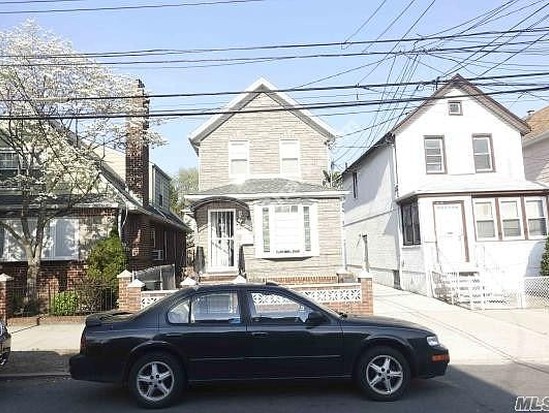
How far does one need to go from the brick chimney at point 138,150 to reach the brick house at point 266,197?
214 cm

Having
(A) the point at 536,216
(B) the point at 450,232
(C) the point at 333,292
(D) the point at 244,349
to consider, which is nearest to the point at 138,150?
(C) the point at 333,292

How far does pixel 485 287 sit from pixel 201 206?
9.80 metres

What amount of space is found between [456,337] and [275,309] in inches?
230

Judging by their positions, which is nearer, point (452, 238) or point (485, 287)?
point (485, 287)

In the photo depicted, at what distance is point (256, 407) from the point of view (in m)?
6.39

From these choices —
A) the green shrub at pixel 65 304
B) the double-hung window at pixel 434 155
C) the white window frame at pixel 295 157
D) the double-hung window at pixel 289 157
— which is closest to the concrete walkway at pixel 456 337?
the green shrub at pixel 65 304

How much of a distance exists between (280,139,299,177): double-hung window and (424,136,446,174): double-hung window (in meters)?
5.70

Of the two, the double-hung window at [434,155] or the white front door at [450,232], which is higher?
the double-hung window at [434,155]

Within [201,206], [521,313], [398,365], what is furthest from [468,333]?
[201,206]

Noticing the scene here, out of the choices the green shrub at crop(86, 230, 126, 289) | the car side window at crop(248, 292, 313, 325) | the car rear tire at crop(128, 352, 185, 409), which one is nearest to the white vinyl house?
the green shrub at crop(86, 230, 126, 289)

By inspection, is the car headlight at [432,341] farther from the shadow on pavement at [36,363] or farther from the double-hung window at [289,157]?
the double-hung window at [289,157]

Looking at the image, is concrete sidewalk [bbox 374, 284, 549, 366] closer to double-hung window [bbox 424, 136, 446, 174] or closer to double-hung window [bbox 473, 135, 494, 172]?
double-hung window [bbox 424, 136, 446, 174]

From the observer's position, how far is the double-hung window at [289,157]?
19688 mm

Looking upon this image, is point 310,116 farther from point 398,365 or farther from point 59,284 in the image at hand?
point 398,365
